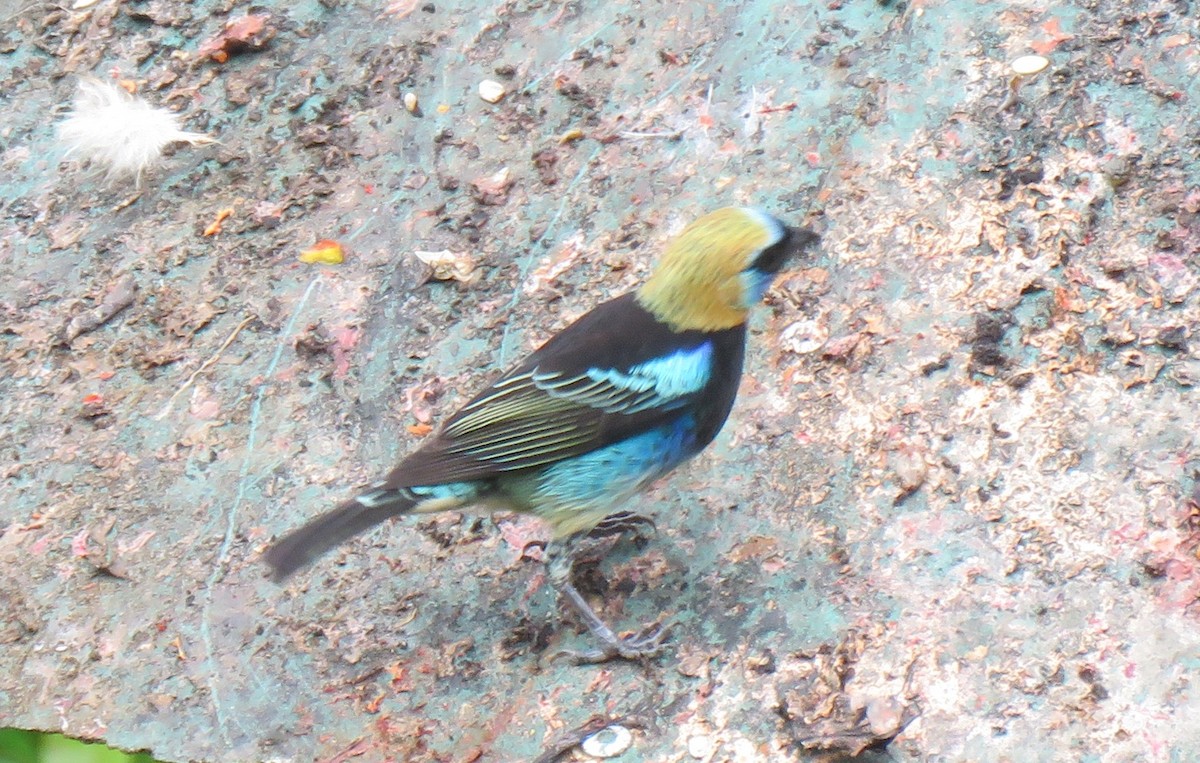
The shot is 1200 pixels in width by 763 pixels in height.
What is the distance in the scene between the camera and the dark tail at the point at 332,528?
372cm

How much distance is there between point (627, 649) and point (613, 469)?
53 cm

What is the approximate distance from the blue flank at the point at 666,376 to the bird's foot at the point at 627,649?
2.08 feet

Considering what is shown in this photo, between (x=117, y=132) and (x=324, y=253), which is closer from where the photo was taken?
(x=324, y=253)

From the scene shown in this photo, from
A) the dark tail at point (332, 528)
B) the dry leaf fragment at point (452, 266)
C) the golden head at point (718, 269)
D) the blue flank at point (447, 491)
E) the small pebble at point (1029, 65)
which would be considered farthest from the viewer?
the dry leaf fragment at point (452, 266)

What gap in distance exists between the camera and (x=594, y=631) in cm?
384

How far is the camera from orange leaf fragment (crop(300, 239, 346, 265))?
5.07 m

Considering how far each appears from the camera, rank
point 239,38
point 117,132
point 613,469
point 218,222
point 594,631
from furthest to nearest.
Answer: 1. point 239,38
2. point 117,132
3. point 218,222
4. point 613,469
5. point 594,631

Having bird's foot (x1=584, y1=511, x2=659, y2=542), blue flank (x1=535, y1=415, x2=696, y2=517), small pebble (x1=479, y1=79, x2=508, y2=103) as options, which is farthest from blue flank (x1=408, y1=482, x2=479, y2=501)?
small pebble (x1=479, y1=79, x2=508, y2=103)

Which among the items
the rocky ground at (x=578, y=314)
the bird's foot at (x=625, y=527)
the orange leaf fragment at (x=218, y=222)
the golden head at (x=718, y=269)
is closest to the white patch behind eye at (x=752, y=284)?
the golden head at (x=718, y=269)

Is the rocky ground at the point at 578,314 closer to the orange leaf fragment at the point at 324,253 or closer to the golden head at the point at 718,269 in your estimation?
the orange leaf fragment at the point at 324,253

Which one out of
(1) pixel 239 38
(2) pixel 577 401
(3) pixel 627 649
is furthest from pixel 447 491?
(1) pixel 239 38

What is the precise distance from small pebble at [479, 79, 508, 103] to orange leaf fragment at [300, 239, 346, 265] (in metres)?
0.88

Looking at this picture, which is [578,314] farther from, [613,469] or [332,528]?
[332,528]

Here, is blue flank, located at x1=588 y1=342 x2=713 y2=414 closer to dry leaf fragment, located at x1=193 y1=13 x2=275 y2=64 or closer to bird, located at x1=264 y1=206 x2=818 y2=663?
bird, located at x1=264 y1=206 x2=818 y2=663
